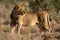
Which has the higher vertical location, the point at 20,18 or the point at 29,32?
the point at 20,18

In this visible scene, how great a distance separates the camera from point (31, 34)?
40.4 ft

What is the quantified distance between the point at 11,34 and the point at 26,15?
1.50 meters

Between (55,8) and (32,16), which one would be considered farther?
(55,8)

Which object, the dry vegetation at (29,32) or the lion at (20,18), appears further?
the lion at (20,18)

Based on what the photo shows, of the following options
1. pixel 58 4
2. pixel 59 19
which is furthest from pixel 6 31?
pixel 58 4

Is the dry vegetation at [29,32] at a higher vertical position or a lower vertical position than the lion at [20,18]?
lower

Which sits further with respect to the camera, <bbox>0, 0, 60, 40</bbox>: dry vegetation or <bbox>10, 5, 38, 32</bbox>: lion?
<bbox>10, 5, 38, 32</bbox>: lion

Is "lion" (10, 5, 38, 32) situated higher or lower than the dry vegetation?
higher

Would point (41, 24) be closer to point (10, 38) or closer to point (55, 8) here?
point (10, 38)

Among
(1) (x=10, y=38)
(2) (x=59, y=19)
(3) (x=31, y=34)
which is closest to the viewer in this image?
(1) (x=10, y=38)

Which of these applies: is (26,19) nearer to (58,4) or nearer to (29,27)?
(29,27)

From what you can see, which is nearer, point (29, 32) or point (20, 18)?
point (20, 18)

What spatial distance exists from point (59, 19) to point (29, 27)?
261 centimetres

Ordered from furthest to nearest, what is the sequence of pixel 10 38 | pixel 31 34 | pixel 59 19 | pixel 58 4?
1. pixel 58 4
2. pixel 59 19
3. pixel 31 34
4. pixel 10 38
